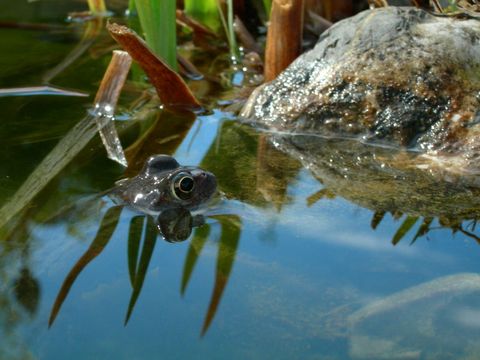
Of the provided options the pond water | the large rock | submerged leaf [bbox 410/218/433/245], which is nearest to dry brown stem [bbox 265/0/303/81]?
the large rock

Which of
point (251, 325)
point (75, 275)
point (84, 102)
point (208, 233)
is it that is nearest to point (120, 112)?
point (84, 102)

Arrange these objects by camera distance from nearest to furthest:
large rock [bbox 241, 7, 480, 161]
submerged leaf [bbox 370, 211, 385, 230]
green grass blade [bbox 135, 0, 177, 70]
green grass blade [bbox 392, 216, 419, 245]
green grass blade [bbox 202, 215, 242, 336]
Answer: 1. green grass blade [bbox 202, 215, 242, 336]
2. green grass blade [bbox 392, 216, 419, 245]
3. submerged leaf [bbox 370, 211, 385, 230]
4. large rock [bbox 241, 7, 480, 161]
5. green grass blade [bbox 135, 0, 177, 70]

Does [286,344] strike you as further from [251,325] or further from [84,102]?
[84,102]

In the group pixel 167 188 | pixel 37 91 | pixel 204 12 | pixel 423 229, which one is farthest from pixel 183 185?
pixel 204 12

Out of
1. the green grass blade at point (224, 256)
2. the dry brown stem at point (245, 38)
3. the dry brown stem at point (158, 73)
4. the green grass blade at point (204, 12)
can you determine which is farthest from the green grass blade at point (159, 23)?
the green grass blade at point (224, 256)

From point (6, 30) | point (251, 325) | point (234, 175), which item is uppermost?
point (251, 325)

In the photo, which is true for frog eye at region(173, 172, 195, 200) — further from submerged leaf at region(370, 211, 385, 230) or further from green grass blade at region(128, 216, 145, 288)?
submerged leaf at region(370, 211, 385, 230)

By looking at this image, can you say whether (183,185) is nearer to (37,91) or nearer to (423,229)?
(423,229)
